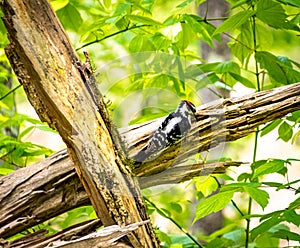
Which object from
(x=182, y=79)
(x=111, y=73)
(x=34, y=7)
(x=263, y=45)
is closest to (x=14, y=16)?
(x=34, y=7)

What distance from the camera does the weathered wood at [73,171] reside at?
2.87 ft

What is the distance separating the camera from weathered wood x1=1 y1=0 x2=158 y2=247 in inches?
28.7

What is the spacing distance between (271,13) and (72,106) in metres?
0.46

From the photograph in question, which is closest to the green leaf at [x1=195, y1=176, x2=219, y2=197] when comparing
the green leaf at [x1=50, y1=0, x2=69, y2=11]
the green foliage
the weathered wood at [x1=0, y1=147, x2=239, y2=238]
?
the green foliage

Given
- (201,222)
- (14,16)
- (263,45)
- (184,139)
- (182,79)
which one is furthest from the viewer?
(201,222)

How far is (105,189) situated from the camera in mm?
800

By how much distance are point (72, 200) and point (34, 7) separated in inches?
14.8

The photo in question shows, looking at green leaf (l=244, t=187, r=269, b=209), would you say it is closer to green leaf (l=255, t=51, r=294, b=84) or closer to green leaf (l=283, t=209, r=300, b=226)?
green leaf (l=283, t=209, r=300, b=226)

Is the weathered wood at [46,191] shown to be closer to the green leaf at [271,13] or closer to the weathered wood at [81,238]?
the weathered wood at [81,238]

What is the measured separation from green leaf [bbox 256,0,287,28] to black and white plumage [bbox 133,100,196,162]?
→ 0.84ft

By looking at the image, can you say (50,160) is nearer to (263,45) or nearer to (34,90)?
(34,90)

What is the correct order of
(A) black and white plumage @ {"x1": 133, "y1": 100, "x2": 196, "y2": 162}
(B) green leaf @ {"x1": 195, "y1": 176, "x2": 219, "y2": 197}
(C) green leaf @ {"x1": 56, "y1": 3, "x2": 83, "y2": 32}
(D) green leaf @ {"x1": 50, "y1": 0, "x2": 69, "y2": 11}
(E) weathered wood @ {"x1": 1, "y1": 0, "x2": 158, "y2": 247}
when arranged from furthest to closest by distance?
(C) green leaf @ {"x1": 56, "y1": 3, "x2": 83, "y2": 32} < (D) green leaf @ {"x1": 50, "y1": 0, "x2": 69, "y2": 11} < (B) green leaf @ {"x1": 195, "y1": 176, "x2": 219, "y2": 197} < (A) black and white plumage @ {"x1": 133, "y1": 100, "x2": 196, "y2": 162} < (E) weathered wood @ {"x1": 1, "y1": 0, "x2": 158, "y2": 247}

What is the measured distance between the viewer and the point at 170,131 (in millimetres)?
849

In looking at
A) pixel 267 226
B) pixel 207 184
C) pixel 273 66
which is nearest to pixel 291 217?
pixel 267 226
